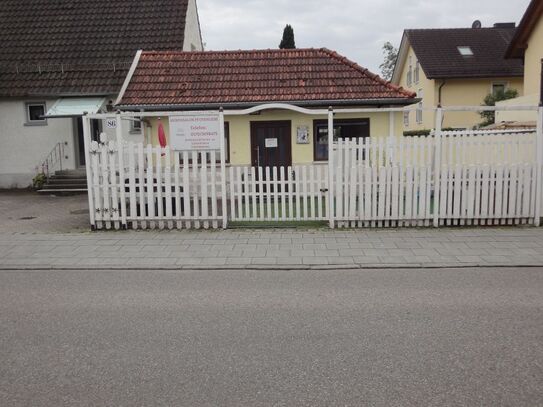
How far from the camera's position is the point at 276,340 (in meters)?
4.71

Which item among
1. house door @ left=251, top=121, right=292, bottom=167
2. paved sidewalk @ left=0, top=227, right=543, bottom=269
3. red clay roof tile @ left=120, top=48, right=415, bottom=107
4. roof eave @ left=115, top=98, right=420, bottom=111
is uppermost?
red clay roof tile @ left=120, top=48, right=415, bottom=107

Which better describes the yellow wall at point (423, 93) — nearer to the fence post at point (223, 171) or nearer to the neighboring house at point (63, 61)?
the neighboring house at point (63, 61)

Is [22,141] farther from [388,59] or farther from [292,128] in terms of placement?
[388,59]

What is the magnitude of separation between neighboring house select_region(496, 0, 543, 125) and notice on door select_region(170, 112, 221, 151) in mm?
11570

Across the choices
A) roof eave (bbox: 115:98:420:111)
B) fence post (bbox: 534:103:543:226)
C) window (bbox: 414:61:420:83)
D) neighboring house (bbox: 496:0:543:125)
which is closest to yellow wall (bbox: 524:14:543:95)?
neighboring house (bbox: 496:0:543:125)

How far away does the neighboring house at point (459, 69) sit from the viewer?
3331 cm

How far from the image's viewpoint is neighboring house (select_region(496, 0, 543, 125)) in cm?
1795

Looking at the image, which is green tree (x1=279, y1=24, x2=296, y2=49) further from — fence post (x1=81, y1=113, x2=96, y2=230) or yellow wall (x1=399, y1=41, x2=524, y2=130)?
fence post (x1=81, y1=113, x2=96, y2=230)

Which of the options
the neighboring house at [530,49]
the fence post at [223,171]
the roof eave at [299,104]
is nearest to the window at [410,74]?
the neighboring house at [530,49]

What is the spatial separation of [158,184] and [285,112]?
6.92 meters

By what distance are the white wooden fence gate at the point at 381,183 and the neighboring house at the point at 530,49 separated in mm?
8368

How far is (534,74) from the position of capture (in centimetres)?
1906

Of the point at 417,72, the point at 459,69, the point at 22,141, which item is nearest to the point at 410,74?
the point at 417,72

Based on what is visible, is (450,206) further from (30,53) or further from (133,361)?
(30,53)
